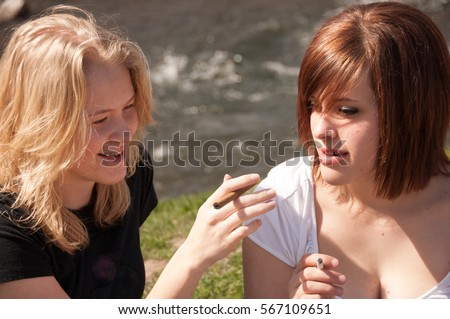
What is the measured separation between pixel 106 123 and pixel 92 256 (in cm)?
60

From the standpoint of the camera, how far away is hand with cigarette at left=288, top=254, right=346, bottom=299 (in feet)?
9.20

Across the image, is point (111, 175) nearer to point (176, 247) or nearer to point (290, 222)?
point (290, 222)

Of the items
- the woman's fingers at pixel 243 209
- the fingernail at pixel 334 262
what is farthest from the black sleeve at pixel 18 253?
the fingernail at pixel 334 262

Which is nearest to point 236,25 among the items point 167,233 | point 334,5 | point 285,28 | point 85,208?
point 285,28

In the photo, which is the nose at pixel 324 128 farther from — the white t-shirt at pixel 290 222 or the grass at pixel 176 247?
the grass at pixel 176 247

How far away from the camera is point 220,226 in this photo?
8.80ft

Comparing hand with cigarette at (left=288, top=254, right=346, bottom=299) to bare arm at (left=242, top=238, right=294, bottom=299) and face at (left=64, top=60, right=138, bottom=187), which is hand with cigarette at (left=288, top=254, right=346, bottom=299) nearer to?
bare arm at (left=242, top=238, right=294, bottom=299)

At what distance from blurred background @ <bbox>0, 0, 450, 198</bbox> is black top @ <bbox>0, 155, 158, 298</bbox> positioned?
5447mm

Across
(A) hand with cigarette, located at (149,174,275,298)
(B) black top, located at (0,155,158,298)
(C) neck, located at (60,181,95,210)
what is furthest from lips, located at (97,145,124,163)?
(A) hand with cigarette, located at (149,174,275,298)

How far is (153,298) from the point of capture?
9.35ft

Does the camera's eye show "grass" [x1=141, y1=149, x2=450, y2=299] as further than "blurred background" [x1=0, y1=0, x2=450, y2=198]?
No

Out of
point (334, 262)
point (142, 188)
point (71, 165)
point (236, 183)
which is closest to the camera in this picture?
point (236, 183)

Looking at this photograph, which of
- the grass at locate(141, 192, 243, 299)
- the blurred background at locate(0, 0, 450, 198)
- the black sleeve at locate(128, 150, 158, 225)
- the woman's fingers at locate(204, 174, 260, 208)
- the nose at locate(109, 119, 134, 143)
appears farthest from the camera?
the blurred background at locate(0, 0, 450, 198)

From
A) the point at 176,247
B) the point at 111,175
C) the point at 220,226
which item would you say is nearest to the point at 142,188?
the point at 111,175
